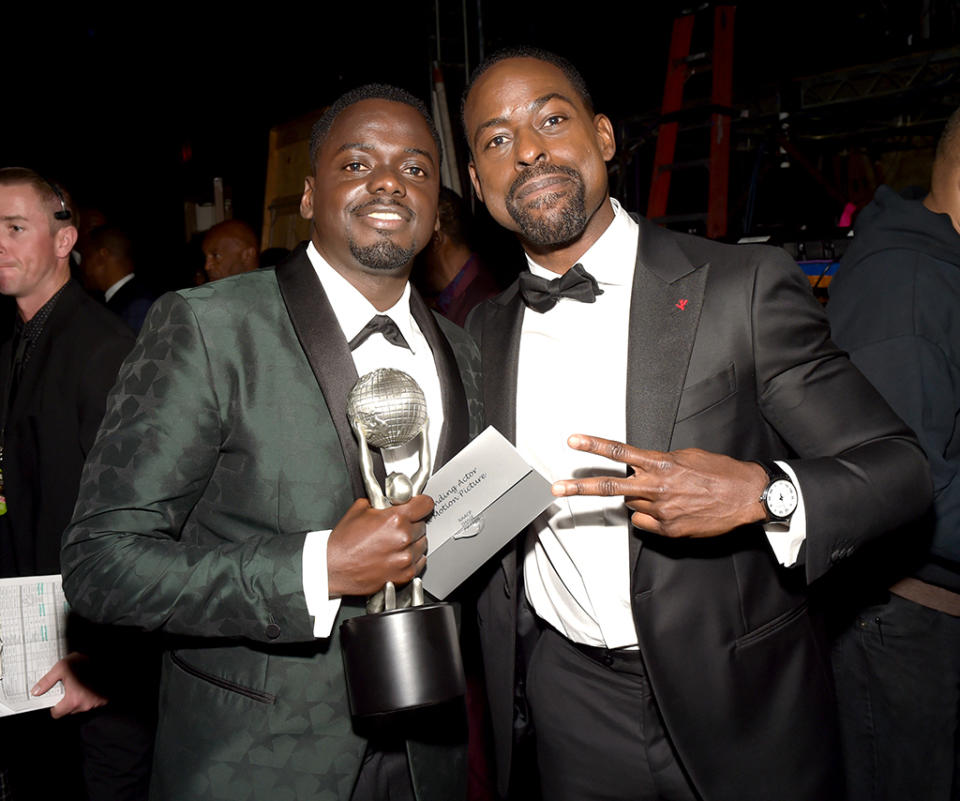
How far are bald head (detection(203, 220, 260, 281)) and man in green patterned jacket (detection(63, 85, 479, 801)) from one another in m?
4.29

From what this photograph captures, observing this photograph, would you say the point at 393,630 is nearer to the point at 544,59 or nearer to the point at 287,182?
the point at 544,59

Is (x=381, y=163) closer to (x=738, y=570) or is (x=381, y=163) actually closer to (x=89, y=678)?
(x=738, y=570)

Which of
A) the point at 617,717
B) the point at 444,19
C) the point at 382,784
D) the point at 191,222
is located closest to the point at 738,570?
the point at 617,717

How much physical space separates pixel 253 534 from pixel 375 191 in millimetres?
870

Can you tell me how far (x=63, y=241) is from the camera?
10.3 ft

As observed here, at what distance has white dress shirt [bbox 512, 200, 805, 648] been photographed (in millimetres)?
1861

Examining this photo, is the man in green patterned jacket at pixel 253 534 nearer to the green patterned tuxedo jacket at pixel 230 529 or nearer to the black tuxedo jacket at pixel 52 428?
the green patterned tuxedo jacket at pixel 230 529

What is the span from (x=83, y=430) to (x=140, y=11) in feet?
22.3

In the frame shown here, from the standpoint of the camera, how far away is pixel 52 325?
293 cm

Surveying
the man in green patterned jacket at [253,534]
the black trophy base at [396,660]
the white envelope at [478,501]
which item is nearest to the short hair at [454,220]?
the man in green patterned jacket at [253,534]

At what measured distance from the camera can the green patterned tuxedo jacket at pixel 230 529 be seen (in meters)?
1.46

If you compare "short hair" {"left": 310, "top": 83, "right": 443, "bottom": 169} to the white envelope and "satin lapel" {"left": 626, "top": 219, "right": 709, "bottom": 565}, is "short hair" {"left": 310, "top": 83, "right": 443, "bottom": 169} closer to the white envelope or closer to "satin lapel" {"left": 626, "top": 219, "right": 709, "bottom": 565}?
"satin lapel" {"left": 626, "top": 219, "right": 709, "bottom": 565}

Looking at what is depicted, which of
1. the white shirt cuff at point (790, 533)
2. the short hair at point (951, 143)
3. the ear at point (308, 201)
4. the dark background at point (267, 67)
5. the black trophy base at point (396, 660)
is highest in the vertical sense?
the dark background at point (267, 67)

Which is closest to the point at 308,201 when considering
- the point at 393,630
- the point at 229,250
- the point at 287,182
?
the point at 393,630
